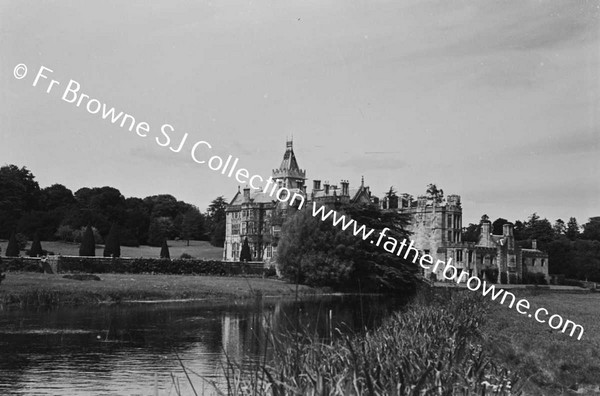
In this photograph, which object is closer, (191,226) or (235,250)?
(235,250)

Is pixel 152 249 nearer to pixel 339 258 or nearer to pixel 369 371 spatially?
pixel 339 258

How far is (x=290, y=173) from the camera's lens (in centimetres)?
8281

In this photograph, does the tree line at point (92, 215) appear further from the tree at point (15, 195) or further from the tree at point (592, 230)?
the tree at point (592, 230)

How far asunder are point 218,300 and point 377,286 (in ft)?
60.2

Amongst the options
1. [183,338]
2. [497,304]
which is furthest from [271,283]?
[183,338]

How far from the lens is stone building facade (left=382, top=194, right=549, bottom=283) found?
→ 7119 cm

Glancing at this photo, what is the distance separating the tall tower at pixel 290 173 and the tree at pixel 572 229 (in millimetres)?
48661

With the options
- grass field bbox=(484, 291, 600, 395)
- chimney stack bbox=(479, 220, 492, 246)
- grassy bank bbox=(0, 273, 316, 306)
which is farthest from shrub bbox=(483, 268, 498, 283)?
grass field bbox=(484, 291, 600, 395)

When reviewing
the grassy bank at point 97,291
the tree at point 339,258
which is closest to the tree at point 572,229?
the tree at point 339,258

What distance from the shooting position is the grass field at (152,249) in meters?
72.4

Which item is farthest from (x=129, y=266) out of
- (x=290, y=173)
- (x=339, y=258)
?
(x=290, y=173)

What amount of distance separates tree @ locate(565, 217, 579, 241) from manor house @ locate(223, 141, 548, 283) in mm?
29994

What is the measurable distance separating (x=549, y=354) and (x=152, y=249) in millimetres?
76613

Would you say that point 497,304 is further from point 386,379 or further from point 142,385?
point 386,379
